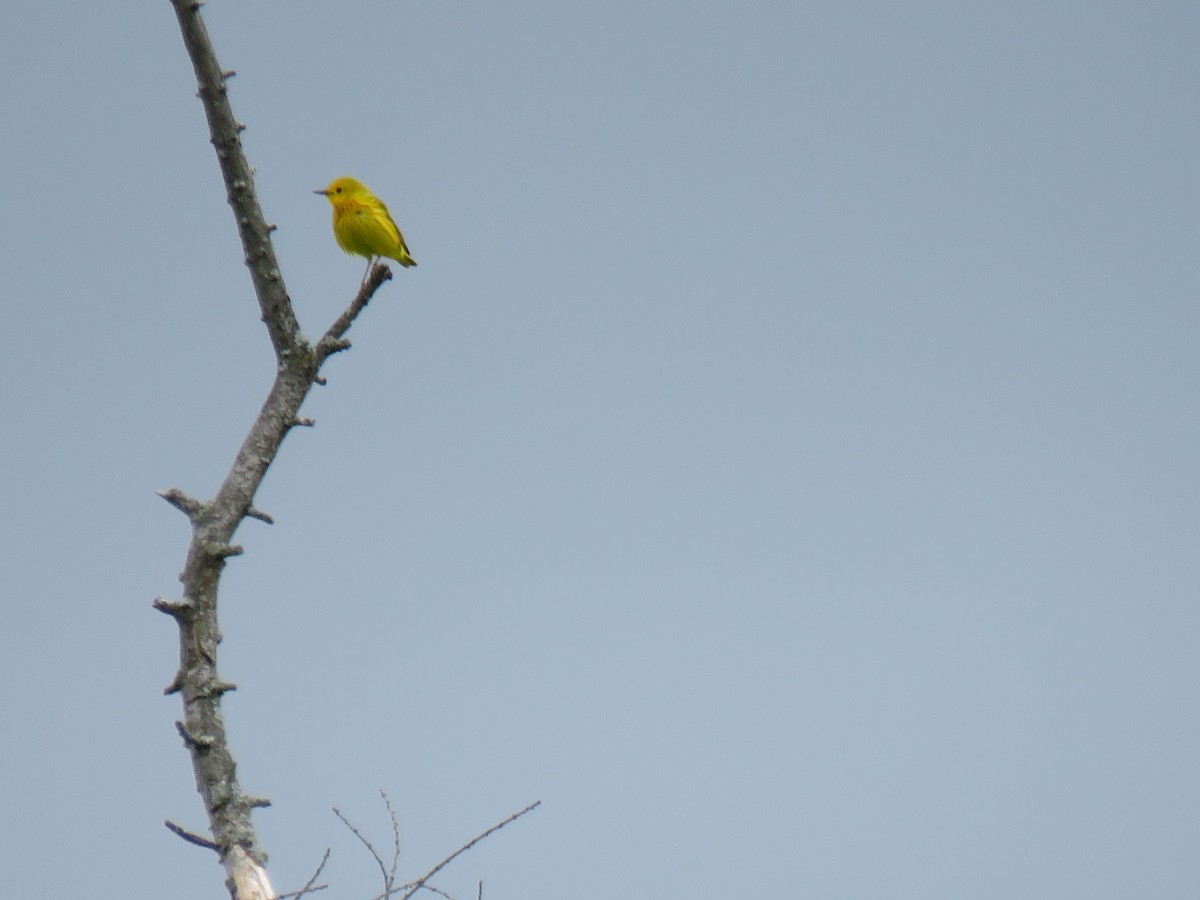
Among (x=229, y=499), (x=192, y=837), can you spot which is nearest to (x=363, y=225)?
(x=229, y=499)

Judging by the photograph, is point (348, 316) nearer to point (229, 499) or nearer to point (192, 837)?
point (229, 499)

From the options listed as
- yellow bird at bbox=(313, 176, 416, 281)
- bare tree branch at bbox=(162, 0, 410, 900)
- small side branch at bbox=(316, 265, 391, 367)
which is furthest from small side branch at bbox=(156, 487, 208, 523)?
yellow bird at bbox=(313, 176, 416, 281)

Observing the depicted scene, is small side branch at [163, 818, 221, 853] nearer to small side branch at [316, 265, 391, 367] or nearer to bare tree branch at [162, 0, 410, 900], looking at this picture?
bare tree branch at [162, 0, 410, 900]

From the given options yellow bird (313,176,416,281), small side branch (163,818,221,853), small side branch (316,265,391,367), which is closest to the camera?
small side branch (163,818,221,853)

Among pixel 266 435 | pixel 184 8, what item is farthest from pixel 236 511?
pixel 184 8

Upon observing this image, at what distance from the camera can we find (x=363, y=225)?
847cm

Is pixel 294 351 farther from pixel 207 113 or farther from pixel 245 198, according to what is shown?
pixel 207 113

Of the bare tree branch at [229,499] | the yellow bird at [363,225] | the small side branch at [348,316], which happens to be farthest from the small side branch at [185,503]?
the yellow bird at [363,225]

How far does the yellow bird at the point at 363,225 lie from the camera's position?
27.8 feet

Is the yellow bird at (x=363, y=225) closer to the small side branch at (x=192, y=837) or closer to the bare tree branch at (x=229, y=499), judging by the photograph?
the bare tree branch at (x=229, y=499)

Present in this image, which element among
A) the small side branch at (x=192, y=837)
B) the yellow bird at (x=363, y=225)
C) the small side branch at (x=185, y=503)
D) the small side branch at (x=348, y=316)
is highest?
the yellow bird at (x=363, y=225)

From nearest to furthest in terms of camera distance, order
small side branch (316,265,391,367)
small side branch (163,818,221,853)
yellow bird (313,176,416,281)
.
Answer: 1. small side branch (163,818,221,853)
2. small side branch (316,265,391,367)
3. yellow bird (313,176,416,281)

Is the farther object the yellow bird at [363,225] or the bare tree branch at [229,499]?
the yellow bird at [363,225]

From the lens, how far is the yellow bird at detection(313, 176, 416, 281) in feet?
27.8
